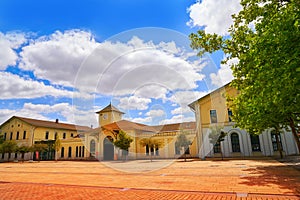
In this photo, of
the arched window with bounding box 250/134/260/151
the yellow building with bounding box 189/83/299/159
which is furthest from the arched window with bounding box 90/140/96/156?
the arched window with bounding box 250/134/260/151

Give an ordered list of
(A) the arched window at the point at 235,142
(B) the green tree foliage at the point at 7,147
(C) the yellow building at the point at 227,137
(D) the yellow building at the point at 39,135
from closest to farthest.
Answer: (C) the yellow building at the point at 227,137 < (A) the arched window at the point at 235,142 < (B) the green tree foliage at the point at 7,147 < (D) the yellow building at the point at 39,135

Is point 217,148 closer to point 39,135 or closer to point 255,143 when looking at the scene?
point 255,143

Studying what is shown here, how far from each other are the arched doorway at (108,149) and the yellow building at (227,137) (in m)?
14.3

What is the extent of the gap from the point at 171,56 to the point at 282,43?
27.4ft

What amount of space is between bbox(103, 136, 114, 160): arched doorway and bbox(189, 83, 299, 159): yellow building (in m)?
14.3

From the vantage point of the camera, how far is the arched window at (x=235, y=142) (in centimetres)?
2803

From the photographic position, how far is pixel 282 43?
7.34 meters

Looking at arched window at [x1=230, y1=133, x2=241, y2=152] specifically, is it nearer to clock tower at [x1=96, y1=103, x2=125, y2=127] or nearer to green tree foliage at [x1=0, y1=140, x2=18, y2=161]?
clock tower at [x1=96, y1=103, x2=125, y2=127]

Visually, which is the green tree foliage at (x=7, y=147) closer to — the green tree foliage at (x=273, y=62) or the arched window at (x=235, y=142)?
the arched window at (x=235, y=142)

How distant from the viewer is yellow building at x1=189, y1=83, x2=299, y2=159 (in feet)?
87.5

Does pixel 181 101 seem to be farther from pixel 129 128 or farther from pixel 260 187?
pixel 129 128

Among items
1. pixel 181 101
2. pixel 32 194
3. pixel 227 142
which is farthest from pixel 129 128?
pixel 32 194

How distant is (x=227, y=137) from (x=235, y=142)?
3.84 ft

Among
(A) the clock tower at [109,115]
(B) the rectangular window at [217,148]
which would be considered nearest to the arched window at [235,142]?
(B) the rectangular window at [217,148]
